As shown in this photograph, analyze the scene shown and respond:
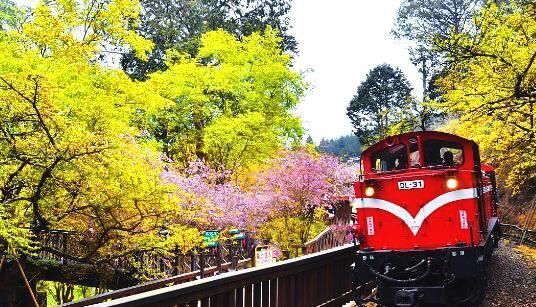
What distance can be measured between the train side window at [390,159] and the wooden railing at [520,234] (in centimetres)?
1311

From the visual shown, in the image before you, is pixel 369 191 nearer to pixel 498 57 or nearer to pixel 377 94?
pixel 498 57

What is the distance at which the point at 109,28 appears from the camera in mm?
13773

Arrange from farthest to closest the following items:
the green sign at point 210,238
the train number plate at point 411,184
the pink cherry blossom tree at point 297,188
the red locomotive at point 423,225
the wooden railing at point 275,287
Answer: the pink cherry blossom tree at point 297,188
the green sign at point 210,238
the train number plate at point 411,184
the red locomotive at point 423,225
the wooden railing at point 275,287

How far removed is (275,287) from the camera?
5.90 metres

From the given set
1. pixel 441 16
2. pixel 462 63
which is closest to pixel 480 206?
pixel 462 63

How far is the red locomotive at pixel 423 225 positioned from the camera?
25.5 ft

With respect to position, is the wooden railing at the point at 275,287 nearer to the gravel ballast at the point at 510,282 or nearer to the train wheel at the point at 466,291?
the train wheel at the point at 466,291

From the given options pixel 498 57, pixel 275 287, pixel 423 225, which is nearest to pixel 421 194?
pixel 423 225

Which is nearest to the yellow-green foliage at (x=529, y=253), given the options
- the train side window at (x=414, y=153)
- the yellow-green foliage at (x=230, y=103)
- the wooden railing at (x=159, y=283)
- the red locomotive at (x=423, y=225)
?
the red locomotive at (x=423, y=225)

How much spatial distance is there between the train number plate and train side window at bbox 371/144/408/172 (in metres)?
0.50

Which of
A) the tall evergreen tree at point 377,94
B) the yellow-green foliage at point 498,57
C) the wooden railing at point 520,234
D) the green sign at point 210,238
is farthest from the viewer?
the tall evergreen tree at point 377,94

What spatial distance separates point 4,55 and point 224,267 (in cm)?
978

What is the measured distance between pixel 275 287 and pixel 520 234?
64.8 feet

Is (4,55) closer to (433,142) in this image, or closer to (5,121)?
(5,121)
